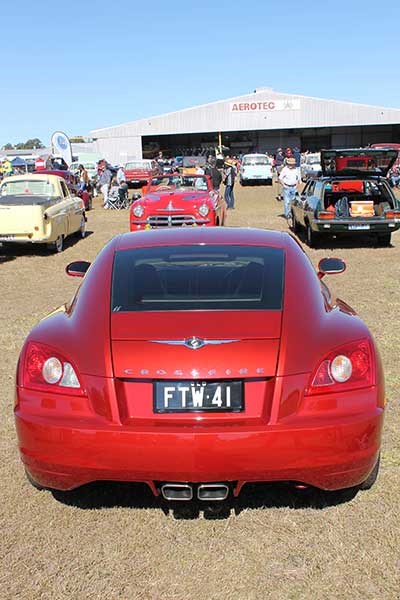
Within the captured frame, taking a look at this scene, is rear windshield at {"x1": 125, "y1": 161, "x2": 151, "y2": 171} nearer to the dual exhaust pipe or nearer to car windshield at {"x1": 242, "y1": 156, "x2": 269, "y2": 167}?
car windshield at {"x1": 242, "y1": 156, "x2": 269, "y2": 167}

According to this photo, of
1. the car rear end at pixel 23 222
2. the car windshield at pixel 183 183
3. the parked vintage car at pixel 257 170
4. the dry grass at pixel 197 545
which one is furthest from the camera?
the parked vintage car at pixel 257 170

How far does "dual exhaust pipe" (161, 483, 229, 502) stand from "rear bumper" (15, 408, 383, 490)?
92mm

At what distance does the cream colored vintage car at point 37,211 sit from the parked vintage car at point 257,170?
22.0 metres

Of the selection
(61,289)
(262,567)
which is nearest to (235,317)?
(262,567)

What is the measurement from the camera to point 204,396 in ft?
8.91

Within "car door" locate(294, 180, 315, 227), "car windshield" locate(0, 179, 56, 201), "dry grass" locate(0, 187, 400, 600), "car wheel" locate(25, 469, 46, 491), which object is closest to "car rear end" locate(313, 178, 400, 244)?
"car door" locate(294, 180, 315, 227)

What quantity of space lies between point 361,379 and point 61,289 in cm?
715

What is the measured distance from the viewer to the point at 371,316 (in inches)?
278

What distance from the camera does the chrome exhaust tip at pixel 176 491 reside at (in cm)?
281

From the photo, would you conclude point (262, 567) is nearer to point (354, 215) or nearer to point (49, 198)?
point (354, 215)

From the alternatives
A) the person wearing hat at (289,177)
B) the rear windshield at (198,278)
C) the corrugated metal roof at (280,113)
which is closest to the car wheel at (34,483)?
the rear windshield at (198,278)

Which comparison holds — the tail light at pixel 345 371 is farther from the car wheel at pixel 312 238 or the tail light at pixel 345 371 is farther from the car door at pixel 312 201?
the car wheel at pixel 312 238

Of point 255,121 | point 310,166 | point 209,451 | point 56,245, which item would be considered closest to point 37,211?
point 56,245

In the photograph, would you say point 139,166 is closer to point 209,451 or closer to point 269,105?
point 269,105
